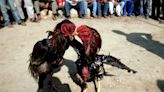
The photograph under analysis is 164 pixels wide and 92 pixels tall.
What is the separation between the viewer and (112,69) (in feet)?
29.3

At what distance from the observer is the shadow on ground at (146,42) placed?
10.2 m

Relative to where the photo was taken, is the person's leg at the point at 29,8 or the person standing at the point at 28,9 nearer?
the person standing at the point at 28,9

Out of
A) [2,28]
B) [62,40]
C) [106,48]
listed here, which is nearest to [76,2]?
[2,28]

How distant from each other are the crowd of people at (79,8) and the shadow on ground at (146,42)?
229cm

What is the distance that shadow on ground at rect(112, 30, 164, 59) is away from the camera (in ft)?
33.4

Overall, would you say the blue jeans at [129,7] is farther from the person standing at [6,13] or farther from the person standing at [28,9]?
the person standing at [6,13]

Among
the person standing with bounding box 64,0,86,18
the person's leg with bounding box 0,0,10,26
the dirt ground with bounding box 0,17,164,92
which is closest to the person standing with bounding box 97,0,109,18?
the dirt ground with bounding box 0,17,164,92

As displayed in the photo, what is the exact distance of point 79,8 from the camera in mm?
14016

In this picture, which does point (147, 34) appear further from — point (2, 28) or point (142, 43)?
point (2, 28)

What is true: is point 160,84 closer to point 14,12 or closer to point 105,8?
point 105,8

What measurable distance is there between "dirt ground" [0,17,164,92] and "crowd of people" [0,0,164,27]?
1.31 ft

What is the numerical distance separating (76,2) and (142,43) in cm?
415

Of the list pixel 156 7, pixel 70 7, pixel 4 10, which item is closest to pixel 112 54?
pixel 70 7

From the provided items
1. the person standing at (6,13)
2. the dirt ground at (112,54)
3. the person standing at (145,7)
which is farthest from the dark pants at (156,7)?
the person standing at (6,13)
